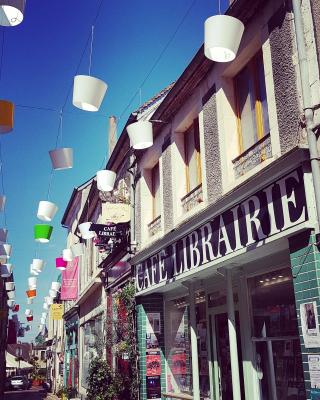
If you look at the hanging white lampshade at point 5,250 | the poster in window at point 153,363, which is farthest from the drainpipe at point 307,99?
the hanging white lampshade at point 5,250

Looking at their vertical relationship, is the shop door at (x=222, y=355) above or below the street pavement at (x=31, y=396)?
above

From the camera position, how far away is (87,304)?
818 inches

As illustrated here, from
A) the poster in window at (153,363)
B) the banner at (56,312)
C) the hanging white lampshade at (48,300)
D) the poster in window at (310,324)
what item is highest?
the hanging white lampshade at (48,300)

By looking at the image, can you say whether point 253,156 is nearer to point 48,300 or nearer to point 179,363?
point 179,363

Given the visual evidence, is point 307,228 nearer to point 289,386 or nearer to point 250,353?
point 289,386

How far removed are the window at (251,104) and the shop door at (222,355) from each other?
10.2 ft

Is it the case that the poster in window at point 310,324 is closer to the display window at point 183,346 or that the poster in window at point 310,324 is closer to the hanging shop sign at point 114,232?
the display window at point 183,346

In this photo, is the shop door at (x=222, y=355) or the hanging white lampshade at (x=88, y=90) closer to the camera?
the hanging white lampshade at (x=88, y=90)

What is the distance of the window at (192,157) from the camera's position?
30.0 ft

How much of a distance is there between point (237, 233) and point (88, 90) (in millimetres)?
2997

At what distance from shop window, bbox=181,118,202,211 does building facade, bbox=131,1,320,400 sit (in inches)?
0.9

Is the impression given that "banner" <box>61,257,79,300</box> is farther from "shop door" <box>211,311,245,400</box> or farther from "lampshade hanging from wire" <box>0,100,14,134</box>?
"lampshade hanging from wire" <box>0,100,14,134</box>

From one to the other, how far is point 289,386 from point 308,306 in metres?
1.71

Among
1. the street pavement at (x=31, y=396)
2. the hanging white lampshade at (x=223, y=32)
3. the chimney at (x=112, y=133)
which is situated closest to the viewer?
the hanging white lampshade at (x=223, y=32)
